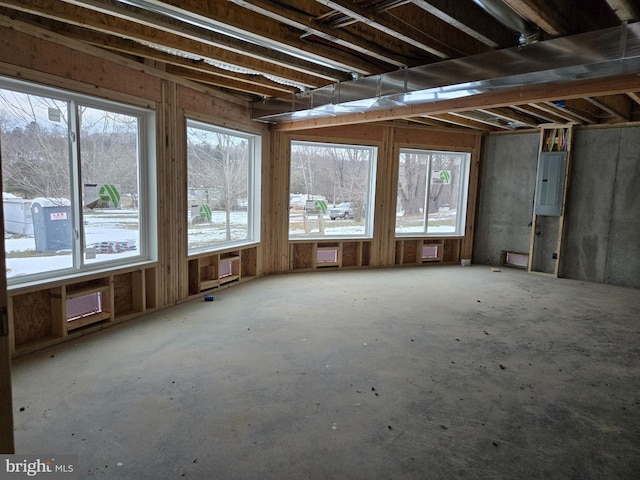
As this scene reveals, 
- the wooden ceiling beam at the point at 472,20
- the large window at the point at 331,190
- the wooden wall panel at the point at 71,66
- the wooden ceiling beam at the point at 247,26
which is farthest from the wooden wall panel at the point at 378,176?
the wooden ceiling beam at the point at 472,20

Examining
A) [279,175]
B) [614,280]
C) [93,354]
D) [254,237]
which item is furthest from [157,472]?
[614,280]

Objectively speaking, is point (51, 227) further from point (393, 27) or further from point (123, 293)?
point (393, 27)

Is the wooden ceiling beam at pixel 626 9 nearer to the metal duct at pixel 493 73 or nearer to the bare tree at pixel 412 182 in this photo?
the metal duct at pixel 493 73

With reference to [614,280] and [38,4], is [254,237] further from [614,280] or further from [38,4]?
[614,280]

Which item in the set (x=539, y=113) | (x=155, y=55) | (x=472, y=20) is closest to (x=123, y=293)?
(x=155, y=55)

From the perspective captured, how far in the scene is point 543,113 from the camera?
5832 mm

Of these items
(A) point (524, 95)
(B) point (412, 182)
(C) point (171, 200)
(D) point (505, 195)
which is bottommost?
(C) point (171, 200)

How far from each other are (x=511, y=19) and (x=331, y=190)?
410 cm

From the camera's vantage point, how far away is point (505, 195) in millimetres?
7383

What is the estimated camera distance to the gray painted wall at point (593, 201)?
19.8 ft

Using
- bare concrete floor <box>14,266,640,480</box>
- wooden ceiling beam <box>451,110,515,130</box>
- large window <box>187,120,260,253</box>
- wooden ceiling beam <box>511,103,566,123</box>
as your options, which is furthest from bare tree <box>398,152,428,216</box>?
bare concrete floor <box>14,266,640,480</box>

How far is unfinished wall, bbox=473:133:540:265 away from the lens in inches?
279

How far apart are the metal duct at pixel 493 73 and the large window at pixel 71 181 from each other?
6.91ft

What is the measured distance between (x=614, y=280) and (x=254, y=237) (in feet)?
18.5
